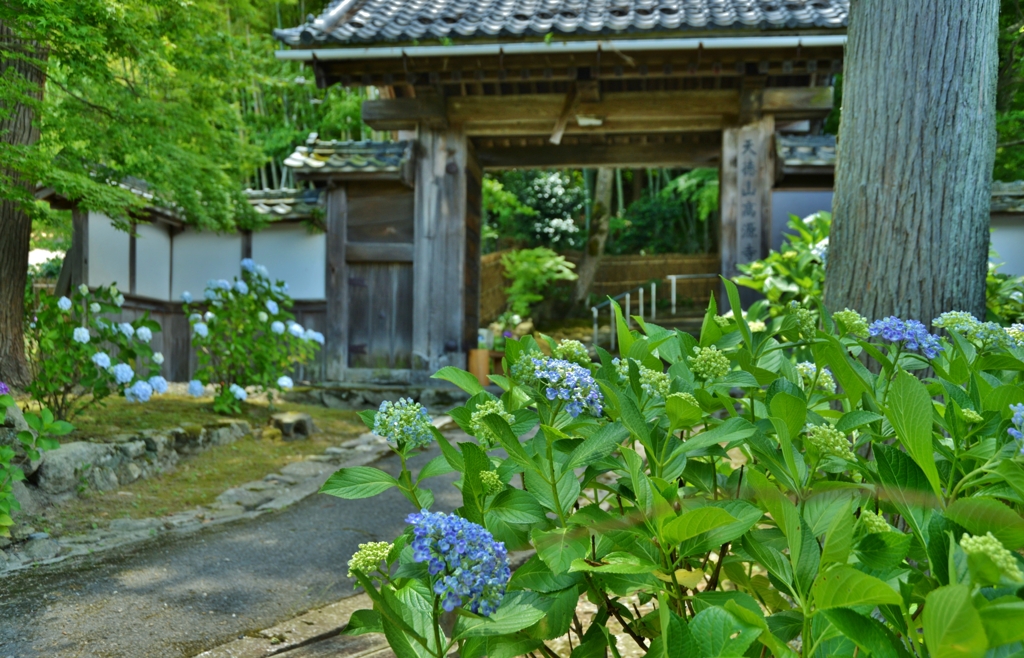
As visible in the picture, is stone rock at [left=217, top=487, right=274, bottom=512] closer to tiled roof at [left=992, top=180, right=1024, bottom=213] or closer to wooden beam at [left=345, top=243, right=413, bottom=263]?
wooden beam at [left=345, top=243, right=413, bottom=263]

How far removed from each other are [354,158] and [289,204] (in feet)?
4.18

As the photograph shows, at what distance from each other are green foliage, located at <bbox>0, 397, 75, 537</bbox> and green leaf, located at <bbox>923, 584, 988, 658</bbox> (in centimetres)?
320

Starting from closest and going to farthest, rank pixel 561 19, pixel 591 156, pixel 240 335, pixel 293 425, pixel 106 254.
Result: pixel 293 425 → pixel 240 335 → pixel 561 19 → pixel 106 254 → pixel 591 156

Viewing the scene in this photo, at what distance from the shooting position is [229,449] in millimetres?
5094

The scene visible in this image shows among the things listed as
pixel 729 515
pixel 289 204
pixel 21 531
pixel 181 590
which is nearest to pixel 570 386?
pixel 729 515

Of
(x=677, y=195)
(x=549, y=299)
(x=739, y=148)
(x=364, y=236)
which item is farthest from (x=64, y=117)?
(x=677, y=195)

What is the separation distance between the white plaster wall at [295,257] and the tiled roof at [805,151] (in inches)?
212

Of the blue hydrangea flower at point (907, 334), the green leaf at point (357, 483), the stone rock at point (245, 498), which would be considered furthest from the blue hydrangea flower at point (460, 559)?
the stone rock at point (245, 498)

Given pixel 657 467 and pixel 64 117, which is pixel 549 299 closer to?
pixel 64 117

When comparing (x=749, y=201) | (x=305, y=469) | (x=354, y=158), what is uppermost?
(x=354, y=158)

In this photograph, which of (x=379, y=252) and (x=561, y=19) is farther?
(x=379, y=252)

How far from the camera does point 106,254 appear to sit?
27.1 ft

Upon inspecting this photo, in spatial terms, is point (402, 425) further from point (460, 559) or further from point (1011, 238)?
point (1011, 238)

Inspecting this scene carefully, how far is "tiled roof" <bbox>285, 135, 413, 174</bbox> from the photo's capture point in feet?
24.5
